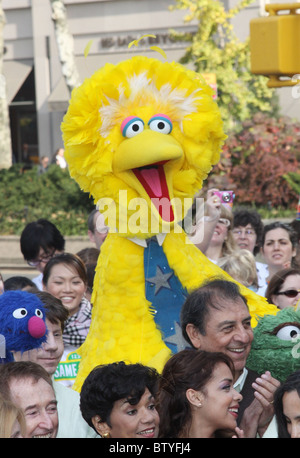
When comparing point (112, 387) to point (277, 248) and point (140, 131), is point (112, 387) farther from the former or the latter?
point (277, 248)

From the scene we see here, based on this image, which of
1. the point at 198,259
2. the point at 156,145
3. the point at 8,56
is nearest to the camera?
the point at 156,145

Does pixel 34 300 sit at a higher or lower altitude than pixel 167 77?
lower

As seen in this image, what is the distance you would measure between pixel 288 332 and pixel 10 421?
1261 mm

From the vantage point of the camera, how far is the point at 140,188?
4117mm

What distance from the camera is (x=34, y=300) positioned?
398cm

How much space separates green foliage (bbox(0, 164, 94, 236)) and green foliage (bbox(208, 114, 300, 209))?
7.20 ft

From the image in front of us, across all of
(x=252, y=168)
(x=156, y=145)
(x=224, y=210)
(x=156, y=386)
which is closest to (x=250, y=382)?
(x=156, y=386)

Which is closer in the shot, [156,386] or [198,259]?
[156,386]

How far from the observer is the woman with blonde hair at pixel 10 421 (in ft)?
9.36

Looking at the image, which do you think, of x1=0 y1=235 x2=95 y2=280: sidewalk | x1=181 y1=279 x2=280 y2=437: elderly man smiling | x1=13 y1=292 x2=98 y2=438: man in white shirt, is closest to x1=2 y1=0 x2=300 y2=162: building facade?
x1=0 y1=235 x2=95 y2=280: sidewalk

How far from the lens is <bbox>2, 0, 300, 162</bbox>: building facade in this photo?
2184 cm

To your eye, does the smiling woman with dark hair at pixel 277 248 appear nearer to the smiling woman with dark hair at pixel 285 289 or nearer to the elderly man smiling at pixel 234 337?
the smiling woman with dark hair at pixel 285 289
